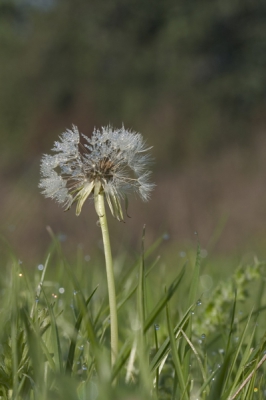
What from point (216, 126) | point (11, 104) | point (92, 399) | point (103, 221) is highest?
point (11, 104)

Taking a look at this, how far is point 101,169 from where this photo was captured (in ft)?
3.90

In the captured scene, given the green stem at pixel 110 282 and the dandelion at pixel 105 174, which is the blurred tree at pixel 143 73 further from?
the green stem at pixel 110 282

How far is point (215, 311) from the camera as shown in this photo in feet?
Answer: 6.31

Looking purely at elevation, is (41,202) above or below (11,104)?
below

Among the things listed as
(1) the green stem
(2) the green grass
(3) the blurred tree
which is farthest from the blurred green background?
(1) the green stem

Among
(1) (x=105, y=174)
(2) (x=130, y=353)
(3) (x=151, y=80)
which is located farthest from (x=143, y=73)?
(1) (x=105, y=174)

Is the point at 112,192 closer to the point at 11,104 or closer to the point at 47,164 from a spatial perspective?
the point at 47,164

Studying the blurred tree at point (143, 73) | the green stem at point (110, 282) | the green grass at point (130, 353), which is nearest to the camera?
the green grass at point (130, 353)

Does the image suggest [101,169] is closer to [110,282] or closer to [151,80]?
[110,282]

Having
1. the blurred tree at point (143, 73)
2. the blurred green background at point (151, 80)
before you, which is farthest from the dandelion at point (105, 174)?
the blurred tree at point (143, 73)

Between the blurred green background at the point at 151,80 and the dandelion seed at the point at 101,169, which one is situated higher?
the blurred green background at the point at 151,80

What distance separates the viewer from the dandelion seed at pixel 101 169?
1.19 m

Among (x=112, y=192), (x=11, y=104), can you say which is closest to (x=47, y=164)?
(x=112, y=192)

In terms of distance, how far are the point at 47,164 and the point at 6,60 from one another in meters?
Answer: 22.1
